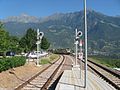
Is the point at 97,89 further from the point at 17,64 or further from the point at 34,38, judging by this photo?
the point at 34,38

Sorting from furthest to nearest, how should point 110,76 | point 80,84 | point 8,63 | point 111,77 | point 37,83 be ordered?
point 8,63, point 110,76, point 111,77, point 37,83, point 80,84

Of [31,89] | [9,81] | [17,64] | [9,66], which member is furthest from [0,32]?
[31,89]

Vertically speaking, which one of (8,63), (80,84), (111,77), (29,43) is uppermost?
(29,43)

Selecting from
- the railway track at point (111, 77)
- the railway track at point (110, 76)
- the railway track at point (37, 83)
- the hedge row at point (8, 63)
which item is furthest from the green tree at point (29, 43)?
the railway track at point (37, 83)

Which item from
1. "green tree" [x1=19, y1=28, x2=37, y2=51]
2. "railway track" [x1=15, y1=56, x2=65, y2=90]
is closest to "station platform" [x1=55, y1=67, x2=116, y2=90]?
"railway track" [x1=15, y1=56, x2=65, y2=90]

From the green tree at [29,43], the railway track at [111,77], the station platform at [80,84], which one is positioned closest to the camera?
the station platform at [80,84]

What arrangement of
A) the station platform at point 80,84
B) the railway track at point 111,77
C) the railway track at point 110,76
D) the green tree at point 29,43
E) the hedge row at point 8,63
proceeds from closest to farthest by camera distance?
the station platform at point 80,84 → the railway track at point 111,77 → the railway track at point 110,76 → the hedge row at point 8,63 → the green tree at point 29,43

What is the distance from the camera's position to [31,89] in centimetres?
2097

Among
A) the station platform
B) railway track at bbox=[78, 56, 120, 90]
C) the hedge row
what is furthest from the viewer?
the hedge row

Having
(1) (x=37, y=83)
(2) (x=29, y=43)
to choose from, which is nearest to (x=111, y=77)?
(1) (x=37, y=83)

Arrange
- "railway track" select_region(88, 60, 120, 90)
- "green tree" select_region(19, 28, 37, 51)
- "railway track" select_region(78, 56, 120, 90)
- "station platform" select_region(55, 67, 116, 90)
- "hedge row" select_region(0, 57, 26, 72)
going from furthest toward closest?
"green tree" select_region(19, 28, 37, 51) < "hedge row" select_region(0, 57, 26, 72) < "railway track" select_region(78, 56, 120, 90) < "railway track" select_region(88, 60, 120, 90) < "station platform" select_region(55, 67, 116, 90)

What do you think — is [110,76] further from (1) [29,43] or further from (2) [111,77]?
(1) [29,43]

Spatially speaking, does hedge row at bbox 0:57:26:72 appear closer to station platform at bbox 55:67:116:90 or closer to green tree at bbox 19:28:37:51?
station platform at bbox 55:67:116:90

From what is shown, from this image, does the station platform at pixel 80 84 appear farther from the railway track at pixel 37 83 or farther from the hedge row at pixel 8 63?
the hedge row at pixel 8 63
